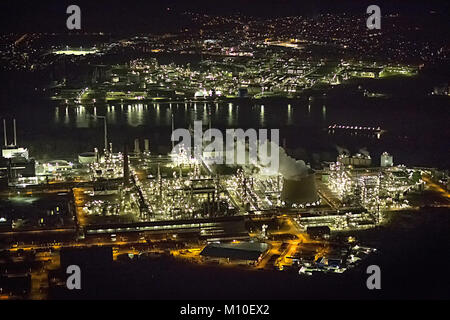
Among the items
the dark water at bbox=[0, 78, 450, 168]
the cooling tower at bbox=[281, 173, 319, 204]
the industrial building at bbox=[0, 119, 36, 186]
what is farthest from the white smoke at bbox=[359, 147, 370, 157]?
the industrial building at bbox=[0, 119, 36, 186]

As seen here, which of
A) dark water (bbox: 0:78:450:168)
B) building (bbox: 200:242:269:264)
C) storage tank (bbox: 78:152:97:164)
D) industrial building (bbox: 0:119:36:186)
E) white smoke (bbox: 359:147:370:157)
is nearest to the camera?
building (bbox: 200:242:269:264)

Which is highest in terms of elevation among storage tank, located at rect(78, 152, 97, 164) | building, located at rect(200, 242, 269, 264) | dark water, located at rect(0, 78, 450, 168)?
dark water, located at rect(0, 78, 450, 168)

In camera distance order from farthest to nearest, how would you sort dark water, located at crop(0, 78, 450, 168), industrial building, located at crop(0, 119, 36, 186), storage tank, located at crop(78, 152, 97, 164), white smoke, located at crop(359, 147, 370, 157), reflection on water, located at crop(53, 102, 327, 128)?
1. reflection on water, located at crop(53, 102, 327, 128)
2. dark water, located at crop(0, 78, 450, 168)
3. white smoke, located at crop(359, 147, 370, 157)
4. storage tank, located at crop(78, 152, 97, 164)
5. industrial building, located at crop(0, 119, 36, 186)

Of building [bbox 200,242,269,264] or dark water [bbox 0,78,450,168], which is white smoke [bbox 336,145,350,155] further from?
building [bbox 200,242,269,264]

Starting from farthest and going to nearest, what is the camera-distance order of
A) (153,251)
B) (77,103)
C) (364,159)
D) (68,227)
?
1. (77,103)
2. (364,159)
3. (68,227)
4. (153,251)

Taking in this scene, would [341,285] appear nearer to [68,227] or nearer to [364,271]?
[364,271]

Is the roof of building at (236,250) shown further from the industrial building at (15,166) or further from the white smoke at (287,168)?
the industrial building at (15,166)

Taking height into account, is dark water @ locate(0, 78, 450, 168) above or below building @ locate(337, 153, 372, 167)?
above

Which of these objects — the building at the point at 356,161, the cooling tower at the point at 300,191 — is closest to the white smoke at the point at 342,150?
the building at the point at 356,161

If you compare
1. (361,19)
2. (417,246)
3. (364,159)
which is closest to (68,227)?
(417,246)
